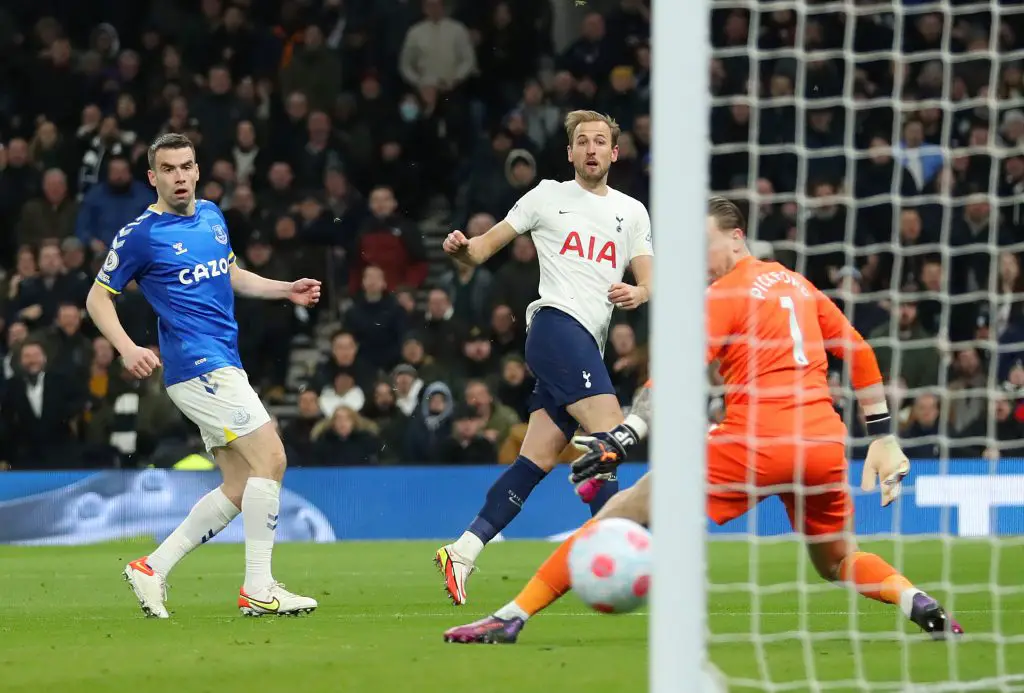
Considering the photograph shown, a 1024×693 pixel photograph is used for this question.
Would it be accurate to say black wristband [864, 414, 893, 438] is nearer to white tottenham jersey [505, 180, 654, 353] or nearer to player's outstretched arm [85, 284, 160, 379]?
white tottenham jersey [505, 180, 654, 353]

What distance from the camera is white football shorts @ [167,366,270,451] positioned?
7309 millimetres

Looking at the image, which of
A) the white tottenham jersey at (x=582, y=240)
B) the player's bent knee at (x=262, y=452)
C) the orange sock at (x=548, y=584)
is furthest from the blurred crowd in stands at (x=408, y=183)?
the orange sock at (x=548, y=584)

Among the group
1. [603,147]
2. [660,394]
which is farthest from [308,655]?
[603,147]

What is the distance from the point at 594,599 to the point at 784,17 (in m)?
11.4

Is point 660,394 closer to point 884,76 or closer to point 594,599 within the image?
point 594,599

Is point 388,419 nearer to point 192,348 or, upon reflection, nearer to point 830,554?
point 192,348

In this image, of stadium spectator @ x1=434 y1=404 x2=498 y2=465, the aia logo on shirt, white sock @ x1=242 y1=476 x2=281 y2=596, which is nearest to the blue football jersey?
white sock @ x1=242 y1=476 x2=281 y2=596

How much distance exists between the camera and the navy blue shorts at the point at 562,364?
7254 millimetres

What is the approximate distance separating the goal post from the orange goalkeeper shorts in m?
1.53

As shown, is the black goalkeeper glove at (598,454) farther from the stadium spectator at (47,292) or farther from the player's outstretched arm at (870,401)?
the stadium spectator at (47,292)

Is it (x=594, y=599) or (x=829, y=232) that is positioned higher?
(x=829, y=232)

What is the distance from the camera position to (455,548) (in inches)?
285

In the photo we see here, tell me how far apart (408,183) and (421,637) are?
939 centimetres

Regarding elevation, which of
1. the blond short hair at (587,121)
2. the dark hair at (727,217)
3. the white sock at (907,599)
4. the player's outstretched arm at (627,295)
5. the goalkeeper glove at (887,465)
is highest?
the blond short hair at (587,121)
